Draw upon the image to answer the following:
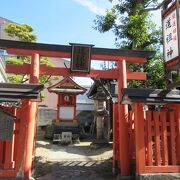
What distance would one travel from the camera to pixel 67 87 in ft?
76.7

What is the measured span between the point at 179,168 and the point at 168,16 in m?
4.77

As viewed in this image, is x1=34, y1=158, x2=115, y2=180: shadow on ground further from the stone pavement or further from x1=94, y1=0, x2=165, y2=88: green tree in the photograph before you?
x1=94, y1=0, x2=165, y2=88: green tree

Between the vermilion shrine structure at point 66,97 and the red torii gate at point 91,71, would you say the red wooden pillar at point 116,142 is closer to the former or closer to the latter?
the red torii gate at point 91,71

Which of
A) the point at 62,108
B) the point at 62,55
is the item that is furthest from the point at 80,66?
the point at 62,108

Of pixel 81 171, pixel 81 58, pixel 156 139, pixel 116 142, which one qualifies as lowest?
pixel 81 171

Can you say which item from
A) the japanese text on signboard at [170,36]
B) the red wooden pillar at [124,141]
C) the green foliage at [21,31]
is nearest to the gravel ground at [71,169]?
the red wooden pillar at [124,141]

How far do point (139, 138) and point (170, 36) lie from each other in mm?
3305

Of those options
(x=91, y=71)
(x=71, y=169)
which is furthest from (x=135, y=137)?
(x=71, y=169)

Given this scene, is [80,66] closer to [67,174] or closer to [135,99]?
[135,99]

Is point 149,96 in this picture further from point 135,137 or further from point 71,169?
point 71,169

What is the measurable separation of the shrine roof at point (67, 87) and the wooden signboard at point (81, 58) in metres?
11.8

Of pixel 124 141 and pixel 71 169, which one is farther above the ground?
pixel 124 141

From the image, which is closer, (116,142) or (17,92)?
(17,92)

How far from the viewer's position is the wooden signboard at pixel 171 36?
27.3ft
